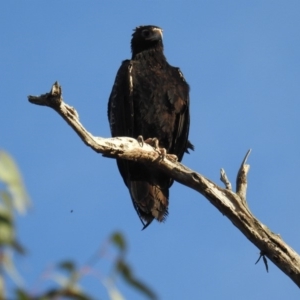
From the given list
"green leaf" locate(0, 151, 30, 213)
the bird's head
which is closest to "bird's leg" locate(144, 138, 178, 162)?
the bird's head

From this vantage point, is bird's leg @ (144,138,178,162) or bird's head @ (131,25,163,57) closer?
bird's leg @ (144,138,178,162)

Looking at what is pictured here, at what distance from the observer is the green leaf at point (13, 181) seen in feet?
4.48

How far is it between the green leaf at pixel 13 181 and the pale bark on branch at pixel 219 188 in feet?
11.1

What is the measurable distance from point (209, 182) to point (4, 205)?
408 cm

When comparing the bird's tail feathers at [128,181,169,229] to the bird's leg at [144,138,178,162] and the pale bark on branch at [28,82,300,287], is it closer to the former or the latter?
the bird's leg at [144,138,178,162]

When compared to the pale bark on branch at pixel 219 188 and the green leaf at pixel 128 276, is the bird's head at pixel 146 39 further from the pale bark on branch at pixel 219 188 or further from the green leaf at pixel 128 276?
the green leaf at pixel 128 276

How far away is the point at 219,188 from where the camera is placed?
5332 millimetres

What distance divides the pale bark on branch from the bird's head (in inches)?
97.4

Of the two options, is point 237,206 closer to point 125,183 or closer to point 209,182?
point 209,182

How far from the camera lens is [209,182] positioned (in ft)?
17.6

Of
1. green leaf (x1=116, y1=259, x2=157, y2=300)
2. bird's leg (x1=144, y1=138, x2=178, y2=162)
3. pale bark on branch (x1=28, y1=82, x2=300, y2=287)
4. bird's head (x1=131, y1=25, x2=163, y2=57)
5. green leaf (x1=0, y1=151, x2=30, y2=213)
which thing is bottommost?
green leaf (x1=116, y1=259, x2=157, y2=300)

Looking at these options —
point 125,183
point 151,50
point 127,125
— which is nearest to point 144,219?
point 125,183

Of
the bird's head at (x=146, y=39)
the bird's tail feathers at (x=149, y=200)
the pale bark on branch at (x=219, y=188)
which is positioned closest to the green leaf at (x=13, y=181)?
the pale bark on branch at (x=219, y=188)

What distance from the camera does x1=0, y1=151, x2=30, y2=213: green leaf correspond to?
4.48 ft
